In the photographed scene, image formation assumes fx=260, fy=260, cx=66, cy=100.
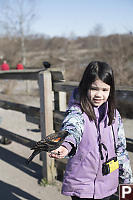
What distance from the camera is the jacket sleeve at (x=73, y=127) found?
1.49 m

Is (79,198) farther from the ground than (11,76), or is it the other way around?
(11,76)

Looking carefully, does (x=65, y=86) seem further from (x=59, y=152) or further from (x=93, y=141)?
(x=59, y=152)

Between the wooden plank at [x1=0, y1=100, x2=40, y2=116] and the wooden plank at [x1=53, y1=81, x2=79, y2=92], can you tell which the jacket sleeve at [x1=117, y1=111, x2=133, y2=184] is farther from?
the wooden plank at [x1=0, y1=100, x2=40, y2=116]

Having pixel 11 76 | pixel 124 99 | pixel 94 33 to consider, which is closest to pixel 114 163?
pixel 124 99

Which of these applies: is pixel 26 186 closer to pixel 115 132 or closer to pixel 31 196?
pixel 31 196

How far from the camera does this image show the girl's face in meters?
1.80

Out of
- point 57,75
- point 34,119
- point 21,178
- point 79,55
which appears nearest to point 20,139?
point 34,119

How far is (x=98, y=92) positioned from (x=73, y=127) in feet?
1.07

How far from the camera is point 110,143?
1875 millimetres

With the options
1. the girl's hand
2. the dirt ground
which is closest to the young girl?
the girl's hand

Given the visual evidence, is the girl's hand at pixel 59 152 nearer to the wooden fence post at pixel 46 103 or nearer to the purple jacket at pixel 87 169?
the purple jacket at pixel 87 169

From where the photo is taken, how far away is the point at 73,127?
167cm

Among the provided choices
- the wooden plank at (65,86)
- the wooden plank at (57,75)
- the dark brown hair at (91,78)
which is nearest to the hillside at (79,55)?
the wooden plank at (57,75)

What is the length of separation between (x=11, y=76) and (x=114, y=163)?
278 cm
